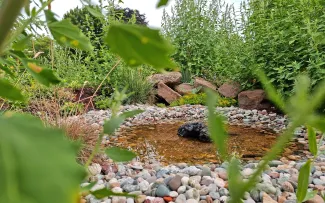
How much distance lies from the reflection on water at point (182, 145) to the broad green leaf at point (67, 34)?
2.62m

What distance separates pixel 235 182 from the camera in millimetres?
191

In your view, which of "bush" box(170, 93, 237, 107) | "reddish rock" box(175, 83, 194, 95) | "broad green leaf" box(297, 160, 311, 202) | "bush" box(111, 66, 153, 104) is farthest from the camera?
"reddish rock" box(175, 83, 194, 95)

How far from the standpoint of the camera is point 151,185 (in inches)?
89.0

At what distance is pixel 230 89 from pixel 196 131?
2.88 meters

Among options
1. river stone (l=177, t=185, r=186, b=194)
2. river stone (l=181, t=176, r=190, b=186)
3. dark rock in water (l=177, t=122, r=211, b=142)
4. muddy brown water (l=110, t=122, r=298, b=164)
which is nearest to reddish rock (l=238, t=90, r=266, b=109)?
muddy brown water (l=110, t=122, r=298, b=164)

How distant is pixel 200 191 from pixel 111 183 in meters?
0.66

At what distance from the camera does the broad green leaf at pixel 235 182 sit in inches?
7.3

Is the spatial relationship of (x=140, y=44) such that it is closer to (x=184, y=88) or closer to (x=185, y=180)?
(x=185, y=180)

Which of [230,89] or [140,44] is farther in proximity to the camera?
[230,89]

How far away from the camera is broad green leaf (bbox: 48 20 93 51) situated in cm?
42

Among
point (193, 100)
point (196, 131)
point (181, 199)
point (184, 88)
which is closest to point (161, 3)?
point (181, 199)

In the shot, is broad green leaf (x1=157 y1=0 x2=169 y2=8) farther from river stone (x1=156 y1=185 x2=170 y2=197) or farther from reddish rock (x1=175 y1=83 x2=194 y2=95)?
reddish rock (x1=175 y1=83 x2=194 y2=95)

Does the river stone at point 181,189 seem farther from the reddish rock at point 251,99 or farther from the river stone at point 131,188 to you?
the reddish rock at point 251,99

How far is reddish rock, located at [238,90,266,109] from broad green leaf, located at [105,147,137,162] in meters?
5.46
